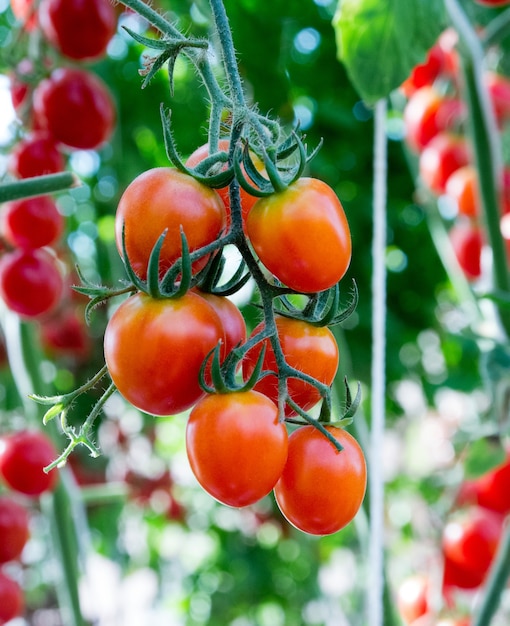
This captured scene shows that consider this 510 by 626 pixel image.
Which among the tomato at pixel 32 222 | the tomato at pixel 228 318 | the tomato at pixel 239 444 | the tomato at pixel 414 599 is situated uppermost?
the tomato at pixel 228 318

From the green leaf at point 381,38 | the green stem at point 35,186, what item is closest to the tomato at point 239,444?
the green stem at point 35,186

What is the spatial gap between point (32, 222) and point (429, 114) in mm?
697

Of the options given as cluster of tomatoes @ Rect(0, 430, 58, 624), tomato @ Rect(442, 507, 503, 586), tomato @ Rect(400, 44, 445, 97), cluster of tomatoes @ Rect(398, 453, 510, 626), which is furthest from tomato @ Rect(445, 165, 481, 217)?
cluster of tomatoes @ Rect(0, 430, 58, 624)

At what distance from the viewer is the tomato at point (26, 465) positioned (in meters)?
0.88

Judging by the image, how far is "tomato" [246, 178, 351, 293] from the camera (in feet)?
1.06

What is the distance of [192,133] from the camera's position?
1362 millimetres

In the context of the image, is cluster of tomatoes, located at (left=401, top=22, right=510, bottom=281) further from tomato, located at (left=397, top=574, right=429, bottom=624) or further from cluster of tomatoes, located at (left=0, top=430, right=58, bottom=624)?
cluster of tomatoes, located at (left=0, top=430, right=58, bottom=624)

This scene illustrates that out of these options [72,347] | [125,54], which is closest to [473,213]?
[125,54]

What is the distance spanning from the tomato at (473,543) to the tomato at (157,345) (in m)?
0.88

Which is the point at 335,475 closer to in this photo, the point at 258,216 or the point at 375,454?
the point at 258,216

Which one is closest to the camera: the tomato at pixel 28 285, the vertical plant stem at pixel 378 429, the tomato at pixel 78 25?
the vertical plant stem at pixel 378 429

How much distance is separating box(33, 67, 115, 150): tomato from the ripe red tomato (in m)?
0.55

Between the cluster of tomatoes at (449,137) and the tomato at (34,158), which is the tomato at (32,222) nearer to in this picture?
the tomato at (34,158)

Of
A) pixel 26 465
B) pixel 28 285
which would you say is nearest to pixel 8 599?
pixel 26 465
